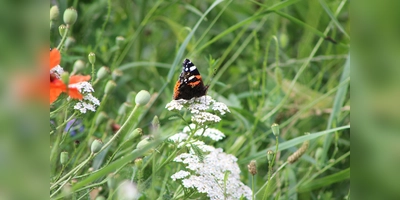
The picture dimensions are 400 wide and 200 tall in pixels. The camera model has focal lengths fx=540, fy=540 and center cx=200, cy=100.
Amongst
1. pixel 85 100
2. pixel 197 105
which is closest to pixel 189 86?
pixel 197 105

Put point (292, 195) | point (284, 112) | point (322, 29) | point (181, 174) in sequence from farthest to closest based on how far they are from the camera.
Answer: point (322, 29) < point (284, 112) < point (292, 195) < point (181, 174)

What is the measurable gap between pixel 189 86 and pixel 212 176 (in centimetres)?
16

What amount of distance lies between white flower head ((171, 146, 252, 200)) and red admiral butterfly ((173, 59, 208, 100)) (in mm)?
98

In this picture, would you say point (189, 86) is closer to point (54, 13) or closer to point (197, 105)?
point (197, 105)

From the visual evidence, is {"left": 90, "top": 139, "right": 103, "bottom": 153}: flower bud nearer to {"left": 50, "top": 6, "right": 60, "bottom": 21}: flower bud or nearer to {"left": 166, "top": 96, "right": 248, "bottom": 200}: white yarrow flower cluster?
{"left": 166, "top": 96, "right": 248, "bottom": 200}: white yarrow flower cluster

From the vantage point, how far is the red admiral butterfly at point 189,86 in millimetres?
852

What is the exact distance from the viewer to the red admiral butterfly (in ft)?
2.79

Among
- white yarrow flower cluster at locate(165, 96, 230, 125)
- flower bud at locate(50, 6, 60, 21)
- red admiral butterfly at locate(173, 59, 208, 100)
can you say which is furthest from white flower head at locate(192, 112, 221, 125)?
flower bud at locate(50, 6, 60, 21)

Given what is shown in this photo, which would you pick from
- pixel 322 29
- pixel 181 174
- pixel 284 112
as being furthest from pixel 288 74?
pixel 181 174

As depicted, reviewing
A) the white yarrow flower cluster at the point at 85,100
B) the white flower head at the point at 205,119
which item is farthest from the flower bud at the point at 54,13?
the white flower head at the point at 205,119
